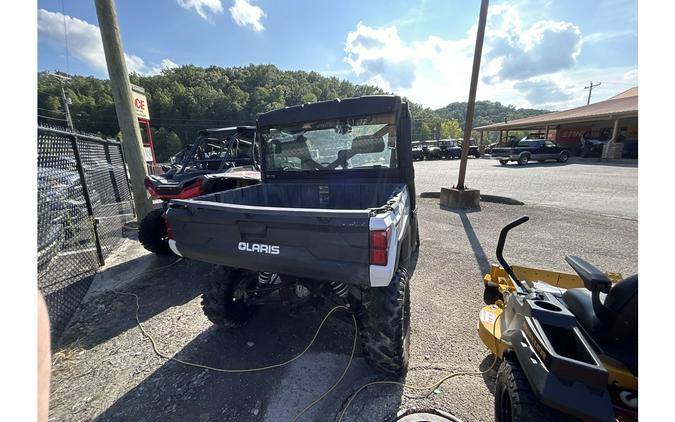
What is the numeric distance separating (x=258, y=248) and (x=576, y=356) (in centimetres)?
200

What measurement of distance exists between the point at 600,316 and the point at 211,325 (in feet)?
10.8

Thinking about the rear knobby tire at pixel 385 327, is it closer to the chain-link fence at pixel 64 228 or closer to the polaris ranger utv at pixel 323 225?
the polaris ranger utv at pixel 323 225

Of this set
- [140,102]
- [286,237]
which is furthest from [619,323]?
[140,102]

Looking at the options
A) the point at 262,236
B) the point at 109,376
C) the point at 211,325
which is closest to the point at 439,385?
the point at 262,236

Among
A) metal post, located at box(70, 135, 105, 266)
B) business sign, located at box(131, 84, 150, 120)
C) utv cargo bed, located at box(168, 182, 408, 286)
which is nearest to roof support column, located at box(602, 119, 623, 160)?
utv cargo bed, located at box(168, 182, 408, 286)

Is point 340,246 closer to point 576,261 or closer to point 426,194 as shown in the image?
point 576,261

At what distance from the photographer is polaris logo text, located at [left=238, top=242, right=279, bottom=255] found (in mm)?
1884

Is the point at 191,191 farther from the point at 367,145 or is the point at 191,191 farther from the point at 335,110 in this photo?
the point at 367,145

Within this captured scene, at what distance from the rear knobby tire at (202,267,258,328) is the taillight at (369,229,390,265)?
1585 millimetres

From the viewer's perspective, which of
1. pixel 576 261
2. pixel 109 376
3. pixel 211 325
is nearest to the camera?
pixel 576 261

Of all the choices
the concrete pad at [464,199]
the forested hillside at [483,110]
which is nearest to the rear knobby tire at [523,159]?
the concrete pad at [464,199]

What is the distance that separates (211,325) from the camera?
296 cm

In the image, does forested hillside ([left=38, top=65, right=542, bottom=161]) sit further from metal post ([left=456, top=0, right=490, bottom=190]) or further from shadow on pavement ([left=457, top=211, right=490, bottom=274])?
shadow on pavement ([left=457, top=211, right=490, bottom=274])

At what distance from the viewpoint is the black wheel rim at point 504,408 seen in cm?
158
